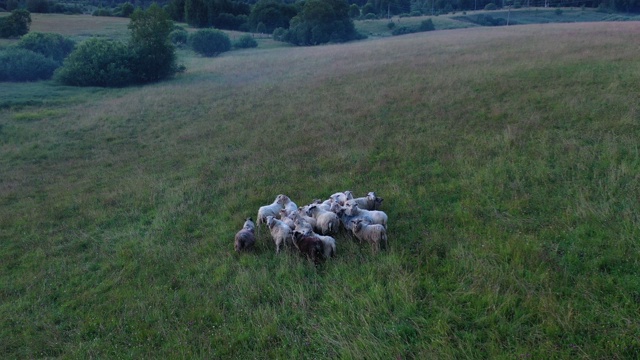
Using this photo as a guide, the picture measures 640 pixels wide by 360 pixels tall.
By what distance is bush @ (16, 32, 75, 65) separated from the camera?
47906 mm

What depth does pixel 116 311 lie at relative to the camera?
705cm

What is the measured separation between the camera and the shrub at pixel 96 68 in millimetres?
38562

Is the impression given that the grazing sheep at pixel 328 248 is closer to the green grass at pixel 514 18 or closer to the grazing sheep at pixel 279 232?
the grazing sheep at pixel 279 232

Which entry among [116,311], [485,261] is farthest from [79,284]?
[485,261]

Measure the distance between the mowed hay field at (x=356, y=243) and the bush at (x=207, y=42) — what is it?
4621 centimetres

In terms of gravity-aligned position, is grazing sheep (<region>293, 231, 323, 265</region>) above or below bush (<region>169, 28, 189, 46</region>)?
below

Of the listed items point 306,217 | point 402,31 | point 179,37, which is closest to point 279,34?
point 179,37

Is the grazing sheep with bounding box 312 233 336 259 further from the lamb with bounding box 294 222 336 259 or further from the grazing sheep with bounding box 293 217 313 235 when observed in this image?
the grazing sheep with bounding box 293 217 313 235

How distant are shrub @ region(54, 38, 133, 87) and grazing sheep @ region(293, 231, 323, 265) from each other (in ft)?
123

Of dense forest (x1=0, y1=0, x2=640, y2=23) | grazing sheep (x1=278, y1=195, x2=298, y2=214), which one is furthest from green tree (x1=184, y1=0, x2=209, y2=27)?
grazing sheep (x1=278, y1=195, x2=298, y2=214)

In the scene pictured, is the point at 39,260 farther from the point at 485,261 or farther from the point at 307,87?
the point at 307,87

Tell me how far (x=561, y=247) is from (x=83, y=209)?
11393 mm

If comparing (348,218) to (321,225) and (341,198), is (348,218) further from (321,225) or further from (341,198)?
(341,198)

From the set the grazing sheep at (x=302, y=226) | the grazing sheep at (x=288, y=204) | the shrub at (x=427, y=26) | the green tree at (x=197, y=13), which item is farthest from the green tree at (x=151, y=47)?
the shrub at (x=427, y=26)
